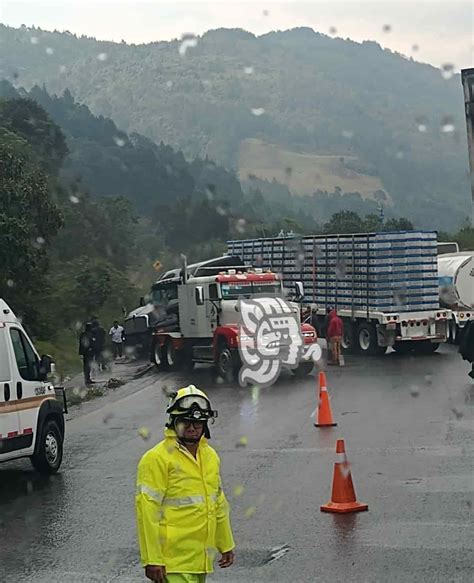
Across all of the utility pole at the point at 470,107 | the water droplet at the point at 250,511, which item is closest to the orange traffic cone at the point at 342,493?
the water droplet at the point at 250,511

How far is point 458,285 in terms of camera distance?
1357 inches

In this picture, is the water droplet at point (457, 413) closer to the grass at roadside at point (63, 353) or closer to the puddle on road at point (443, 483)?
the puddle on road at point (443, 483)

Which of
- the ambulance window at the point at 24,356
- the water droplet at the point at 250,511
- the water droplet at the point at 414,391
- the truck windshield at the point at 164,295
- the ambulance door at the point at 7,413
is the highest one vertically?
the truck windshield at the point at 164,295

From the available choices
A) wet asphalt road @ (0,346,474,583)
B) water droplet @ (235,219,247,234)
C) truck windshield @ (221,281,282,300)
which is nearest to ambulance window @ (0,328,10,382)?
wet asphalt road @ (0,346,474,583)

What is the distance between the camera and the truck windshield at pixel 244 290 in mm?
29250

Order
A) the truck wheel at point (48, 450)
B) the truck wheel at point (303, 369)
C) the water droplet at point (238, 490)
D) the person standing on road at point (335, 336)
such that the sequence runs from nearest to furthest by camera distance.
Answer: the water droplet at point (238, 490)
the truck wheel at point (48, 450)
the truck wheel at point (303, 369)
the person standing on road at point (335, 336)

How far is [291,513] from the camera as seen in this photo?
10797 millimetres

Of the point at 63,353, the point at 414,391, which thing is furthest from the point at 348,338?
the point at 414,391

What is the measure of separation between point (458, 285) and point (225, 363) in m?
9.66

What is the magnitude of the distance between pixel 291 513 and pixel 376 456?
143 inches

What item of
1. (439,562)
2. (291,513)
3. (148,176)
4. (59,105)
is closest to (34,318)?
(291,513)

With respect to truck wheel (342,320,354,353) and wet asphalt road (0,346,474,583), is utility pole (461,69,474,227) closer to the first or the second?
wet asphalt road (0,346,474,583)

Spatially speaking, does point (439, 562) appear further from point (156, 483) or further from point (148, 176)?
point (148, 176)

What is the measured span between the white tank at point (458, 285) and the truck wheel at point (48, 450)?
2197cm
